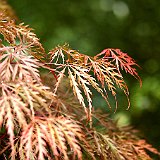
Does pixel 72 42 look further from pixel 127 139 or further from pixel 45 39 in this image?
pixel 127 139

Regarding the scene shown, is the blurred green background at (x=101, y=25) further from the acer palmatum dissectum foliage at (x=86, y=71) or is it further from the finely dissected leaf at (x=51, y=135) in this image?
the finely dissected leaf at (x=51, y=135)

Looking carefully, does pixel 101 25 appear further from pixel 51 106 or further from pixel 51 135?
pixel 51 135

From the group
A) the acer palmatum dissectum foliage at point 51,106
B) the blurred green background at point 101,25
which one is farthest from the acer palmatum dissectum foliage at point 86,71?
the blurred green background at point 101,25

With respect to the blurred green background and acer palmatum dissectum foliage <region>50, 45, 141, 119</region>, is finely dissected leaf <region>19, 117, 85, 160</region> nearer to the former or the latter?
acer palmatum dissectum foliage <region>50, 45, 141, 119</region>

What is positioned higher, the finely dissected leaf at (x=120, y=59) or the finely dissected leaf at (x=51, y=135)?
the finely dissected leaf at (x=120, y=59)

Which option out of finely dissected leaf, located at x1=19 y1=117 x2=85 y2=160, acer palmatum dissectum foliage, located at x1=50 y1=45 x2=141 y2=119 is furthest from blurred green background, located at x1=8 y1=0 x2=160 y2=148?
finely dissected leaf, located at x1=19 y1=117 x2=85 y2=160

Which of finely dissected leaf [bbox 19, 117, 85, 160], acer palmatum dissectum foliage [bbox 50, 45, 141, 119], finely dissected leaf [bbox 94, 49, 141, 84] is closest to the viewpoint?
finely dissected leaf [bbox 19, 117, 85, 160]

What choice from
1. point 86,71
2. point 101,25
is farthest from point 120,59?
point 101,25
